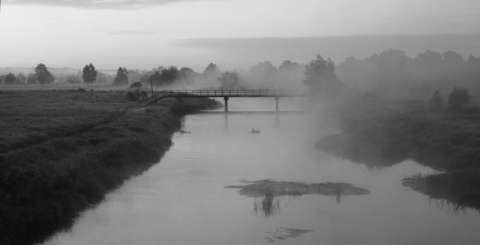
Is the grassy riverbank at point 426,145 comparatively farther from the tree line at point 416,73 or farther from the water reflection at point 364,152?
the tree line at point 416,73

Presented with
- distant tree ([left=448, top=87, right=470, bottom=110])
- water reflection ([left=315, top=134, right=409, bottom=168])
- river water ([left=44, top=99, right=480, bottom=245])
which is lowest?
river water ([left=44, top=99, right=480, bottom=245])

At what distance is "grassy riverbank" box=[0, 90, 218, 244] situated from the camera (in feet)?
79.0

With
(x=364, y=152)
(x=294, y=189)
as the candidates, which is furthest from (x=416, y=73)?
(x=294, y=189)

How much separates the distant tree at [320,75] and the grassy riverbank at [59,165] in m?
52.2

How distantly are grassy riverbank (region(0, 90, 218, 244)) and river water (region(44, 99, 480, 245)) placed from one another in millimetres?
887

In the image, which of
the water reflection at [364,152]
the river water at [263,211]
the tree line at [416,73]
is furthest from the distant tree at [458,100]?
the tree line at [416,73]

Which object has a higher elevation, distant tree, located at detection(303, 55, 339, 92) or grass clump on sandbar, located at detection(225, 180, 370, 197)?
distant tree, located at detection(303, 55, 339, 92)

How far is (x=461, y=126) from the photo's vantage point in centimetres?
4494

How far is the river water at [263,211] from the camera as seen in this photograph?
23.8 m

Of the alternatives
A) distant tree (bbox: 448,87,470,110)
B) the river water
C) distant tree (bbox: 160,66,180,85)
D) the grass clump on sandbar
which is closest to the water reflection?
the river water

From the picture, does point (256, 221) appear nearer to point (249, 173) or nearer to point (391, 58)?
point (249, 173)

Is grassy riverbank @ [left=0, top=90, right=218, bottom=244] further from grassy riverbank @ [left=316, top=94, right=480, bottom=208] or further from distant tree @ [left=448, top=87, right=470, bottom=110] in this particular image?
distant tree @ [left=448, top=87, right=470, bottom=110]

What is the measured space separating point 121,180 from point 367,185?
1410 centimetres

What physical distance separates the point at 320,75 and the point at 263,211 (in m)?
82.3
